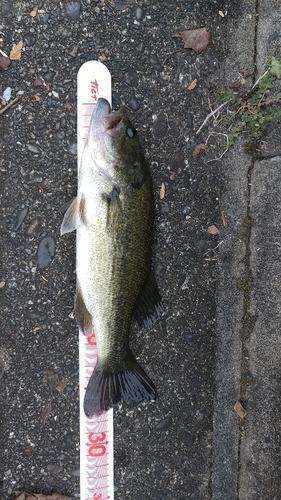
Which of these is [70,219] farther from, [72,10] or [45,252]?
[72,10]

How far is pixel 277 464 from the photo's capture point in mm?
2814

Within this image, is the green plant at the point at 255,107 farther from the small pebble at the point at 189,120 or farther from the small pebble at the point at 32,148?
the small pebble at the point at 32,148

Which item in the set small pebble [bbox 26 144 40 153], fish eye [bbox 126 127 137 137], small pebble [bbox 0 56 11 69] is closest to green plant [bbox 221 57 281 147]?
fish eye [bbox 126 127 137 137]

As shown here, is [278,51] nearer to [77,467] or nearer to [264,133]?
[264,133]

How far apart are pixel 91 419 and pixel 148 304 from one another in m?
0.87

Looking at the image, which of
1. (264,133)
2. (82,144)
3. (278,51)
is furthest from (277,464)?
(278,51)

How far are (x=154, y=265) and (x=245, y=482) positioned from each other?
5.21 feet

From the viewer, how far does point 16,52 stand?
266 cm

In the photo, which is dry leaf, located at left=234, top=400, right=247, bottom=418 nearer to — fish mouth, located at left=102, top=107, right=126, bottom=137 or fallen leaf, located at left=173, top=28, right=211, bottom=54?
fish mouth, located at left=102, top=107, right=126, bottom=137

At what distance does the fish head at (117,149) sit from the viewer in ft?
7.63

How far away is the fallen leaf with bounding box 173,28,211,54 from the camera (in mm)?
2838

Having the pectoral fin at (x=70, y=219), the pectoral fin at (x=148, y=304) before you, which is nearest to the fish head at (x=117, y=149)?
the pectoral fin at (x=70, y=219)

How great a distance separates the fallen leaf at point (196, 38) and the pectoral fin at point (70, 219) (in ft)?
4.28

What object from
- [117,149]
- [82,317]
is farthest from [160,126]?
[82,317]
